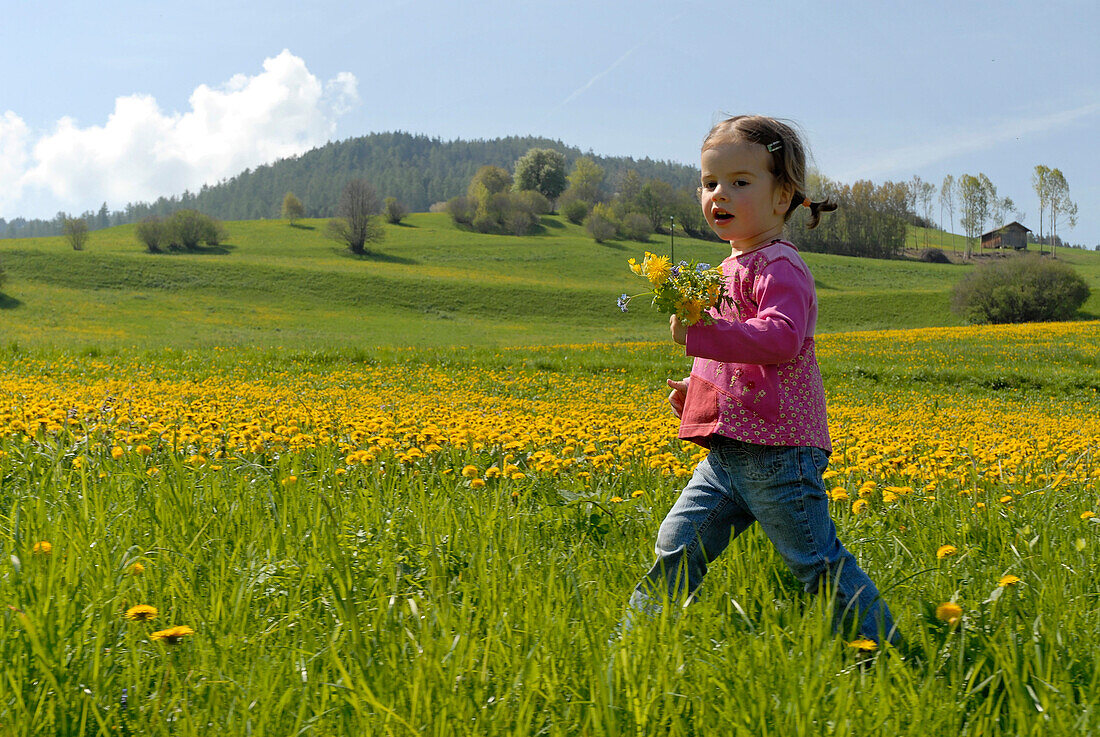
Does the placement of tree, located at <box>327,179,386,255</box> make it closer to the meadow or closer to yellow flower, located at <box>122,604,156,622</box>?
the meadow

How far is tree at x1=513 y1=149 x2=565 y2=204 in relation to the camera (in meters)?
136

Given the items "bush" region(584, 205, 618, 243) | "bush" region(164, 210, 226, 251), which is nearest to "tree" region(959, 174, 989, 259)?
"bush" region(584, 205, 618, 243)

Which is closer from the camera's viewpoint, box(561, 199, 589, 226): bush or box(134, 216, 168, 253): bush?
box(134, 216, 168, 253): bush

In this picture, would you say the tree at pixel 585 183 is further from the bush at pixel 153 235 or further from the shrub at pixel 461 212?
the bush at pixel 153 235

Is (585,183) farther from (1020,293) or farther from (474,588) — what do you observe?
(474,588)

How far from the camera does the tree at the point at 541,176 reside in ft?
445

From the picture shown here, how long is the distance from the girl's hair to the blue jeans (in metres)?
0.90

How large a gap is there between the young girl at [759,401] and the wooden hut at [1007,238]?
433 ft

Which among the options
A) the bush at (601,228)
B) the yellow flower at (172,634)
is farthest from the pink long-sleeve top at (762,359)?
the bush at (601,228)

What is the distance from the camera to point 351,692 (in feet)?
5.37

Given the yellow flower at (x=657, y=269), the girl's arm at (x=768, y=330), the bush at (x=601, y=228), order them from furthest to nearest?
the bush at (x=601, y=228) < the girl's arm at (x=768, y=330) < the yellow flower at (x=657, y=269)

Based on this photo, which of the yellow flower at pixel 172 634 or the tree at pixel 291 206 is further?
the tree at pixel 291 206

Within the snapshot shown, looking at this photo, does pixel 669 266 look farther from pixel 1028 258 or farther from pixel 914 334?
pixel 1028 258

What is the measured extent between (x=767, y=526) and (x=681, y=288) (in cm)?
83
